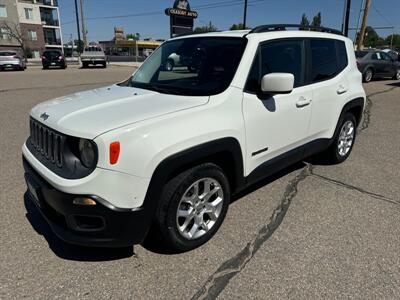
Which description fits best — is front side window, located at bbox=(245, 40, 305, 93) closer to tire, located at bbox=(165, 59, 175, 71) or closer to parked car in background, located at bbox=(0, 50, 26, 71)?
tire, located at bbox=(165, 59, 175, 71)

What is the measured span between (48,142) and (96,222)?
791 mm

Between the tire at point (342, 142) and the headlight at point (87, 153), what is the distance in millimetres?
3356

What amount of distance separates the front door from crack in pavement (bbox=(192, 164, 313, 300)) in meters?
0.58

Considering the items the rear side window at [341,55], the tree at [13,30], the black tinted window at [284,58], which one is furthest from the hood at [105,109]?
the tree at [13,30]

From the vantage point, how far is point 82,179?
2254 millimetres

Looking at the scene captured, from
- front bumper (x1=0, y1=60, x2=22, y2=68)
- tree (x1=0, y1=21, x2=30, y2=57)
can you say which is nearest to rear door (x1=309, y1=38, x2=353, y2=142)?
front bumper (x1=0, y1=60, x2=22, y2=68)

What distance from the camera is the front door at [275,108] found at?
3.06m

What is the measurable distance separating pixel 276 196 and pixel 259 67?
150cm

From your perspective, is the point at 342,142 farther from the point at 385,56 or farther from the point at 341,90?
the point at 385,56

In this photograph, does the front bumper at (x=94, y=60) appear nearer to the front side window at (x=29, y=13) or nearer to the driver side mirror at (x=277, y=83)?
the driver side mirror at (x=277, y=83)

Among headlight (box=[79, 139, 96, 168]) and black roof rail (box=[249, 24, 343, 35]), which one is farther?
black roof rail (box=[249, 24, 343, 35])

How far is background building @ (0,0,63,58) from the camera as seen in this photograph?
172 ft

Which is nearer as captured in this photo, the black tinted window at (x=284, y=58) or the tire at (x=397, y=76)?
the black tinted window at (x=284, y=58)

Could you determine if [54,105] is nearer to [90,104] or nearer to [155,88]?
[90,104]
